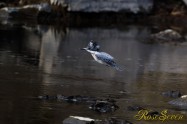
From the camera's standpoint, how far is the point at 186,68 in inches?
792

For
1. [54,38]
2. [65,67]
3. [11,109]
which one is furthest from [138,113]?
[54,38]

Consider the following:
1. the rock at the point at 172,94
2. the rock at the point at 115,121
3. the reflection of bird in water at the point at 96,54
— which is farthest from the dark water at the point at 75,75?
Result: the reflection of bird in water at the point at 96,54

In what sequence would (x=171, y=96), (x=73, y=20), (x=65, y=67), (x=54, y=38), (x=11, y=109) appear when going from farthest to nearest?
(x=73, y=20) < (x=54, y=38) < (x=65, y=67) < (x=171, y=96) < (x=11, y=109)

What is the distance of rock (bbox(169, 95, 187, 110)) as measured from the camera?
13438 mm

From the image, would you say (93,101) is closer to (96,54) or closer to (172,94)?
(96,54)

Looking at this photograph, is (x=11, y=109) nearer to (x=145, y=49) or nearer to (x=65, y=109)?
(x=65, y=109)

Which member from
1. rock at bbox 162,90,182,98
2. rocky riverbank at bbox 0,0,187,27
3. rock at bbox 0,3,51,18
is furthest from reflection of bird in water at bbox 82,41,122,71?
rock at bbox 0,3,51,18

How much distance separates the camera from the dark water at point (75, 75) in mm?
12625

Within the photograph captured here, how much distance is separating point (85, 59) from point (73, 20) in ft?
60.4

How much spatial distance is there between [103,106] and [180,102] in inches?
73.7

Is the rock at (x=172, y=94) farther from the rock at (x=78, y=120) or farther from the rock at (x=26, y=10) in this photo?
the rock at (x=26, y=10)

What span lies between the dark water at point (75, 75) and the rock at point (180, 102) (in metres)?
0.18

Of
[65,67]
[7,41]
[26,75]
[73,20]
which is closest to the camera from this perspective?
[26,75]

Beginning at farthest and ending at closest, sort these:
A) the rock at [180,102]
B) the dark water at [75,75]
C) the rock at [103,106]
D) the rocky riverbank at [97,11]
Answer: the rocky riverbank at [97,11]
the rock at [180,102]
the rock at [103,106]
the dark water at [75,75]
